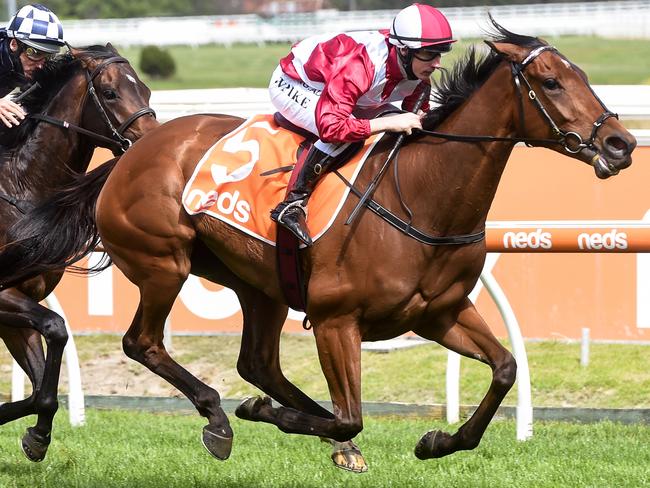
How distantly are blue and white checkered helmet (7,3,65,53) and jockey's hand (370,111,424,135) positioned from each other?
78.5 inches

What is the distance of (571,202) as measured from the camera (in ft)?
22.7

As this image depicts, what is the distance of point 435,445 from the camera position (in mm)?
4340

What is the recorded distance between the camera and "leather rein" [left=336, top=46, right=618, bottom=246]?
150 inches

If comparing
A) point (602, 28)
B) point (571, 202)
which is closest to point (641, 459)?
point (571, 202)

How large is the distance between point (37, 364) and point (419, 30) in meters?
2.33

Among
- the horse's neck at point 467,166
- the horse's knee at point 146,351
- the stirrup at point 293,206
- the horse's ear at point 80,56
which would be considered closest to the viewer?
the horse's neck at point 467,166

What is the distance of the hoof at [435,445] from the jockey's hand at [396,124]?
1.13 metres

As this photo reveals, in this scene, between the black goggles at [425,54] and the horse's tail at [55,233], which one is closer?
the black goggles at [425,54]

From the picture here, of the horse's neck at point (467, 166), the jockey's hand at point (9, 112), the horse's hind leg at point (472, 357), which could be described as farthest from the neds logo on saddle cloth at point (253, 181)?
the jockey's hand at point (9, 112)

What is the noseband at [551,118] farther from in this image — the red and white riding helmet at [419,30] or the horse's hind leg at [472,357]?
the horse's hind leg at [472,357]

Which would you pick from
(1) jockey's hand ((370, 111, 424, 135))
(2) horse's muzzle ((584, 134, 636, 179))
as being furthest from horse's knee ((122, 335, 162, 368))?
(2) horse's muzzle ((584, 134, 636, 179))

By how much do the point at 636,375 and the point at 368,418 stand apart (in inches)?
60.2

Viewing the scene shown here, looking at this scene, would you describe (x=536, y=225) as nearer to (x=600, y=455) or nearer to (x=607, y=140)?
(x=600, y=455)

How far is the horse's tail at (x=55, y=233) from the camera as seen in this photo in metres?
5.00
